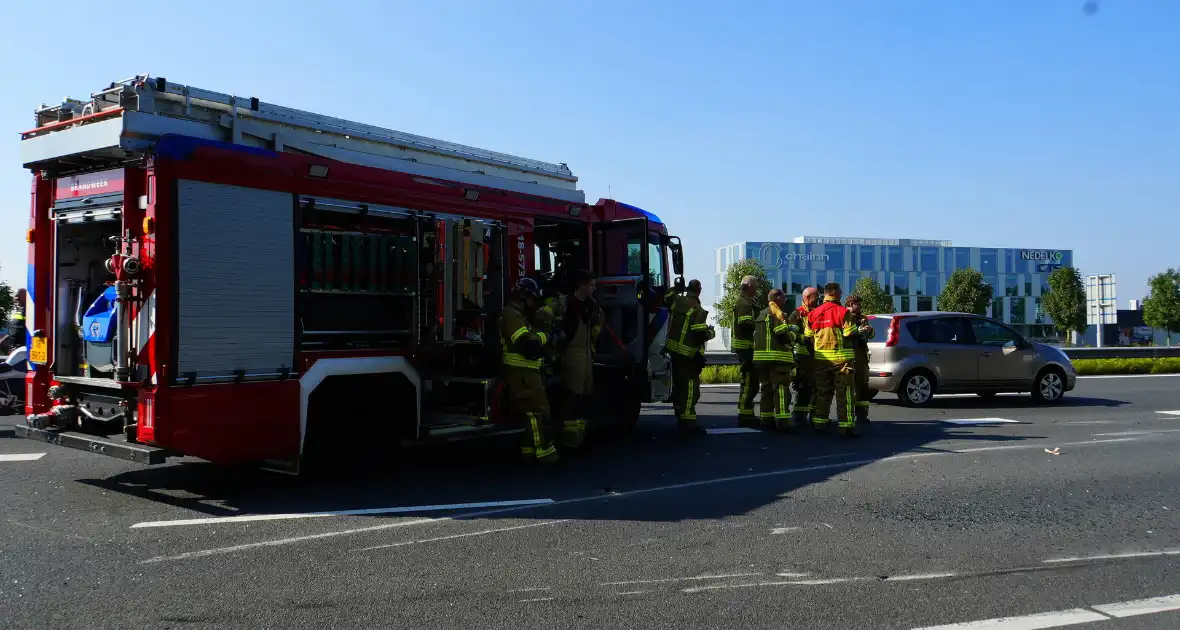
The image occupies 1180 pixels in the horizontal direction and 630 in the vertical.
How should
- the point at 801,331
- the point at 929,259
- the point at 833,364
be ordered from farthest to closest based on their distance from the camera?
1. the point at 929,259
2. the point at 801,331
3. the point at 833,364

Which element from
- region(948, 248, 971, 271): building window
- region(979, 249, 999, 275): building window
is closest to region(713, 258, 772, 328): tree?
region(948, 248, 971, 271): building window

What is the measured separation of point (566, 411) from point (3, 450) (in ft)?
19.3

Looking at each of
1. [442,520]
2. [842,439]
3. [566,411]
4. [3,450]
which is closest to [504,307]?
[566,411]

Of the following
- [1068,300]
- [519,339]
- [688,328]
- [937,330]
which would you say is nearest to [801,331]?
[688,328]

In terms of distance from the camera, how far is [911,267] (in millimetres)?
80500

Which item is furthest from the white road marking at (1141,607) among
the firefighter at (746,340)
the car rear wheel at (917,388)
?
the car rear wheel at (917,388)

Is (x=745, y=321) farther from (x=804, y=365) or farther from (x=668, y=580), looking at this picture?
(x=668, y=580)

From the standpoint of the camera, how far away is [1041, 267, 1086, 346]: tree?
5922cm

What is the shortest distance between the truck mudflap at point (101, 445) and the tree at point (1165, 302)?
208 feet

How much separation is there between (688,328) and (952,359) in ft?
19.7

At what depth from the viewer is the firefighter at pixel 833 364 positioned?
10578mm

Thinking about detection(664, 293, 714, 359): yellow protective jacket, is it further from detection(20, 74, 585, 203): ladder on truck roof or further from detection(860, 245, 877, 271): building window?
detection(860, 245, 877, 271): building window

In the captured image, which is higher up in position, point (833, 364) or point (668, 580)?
point (833, 364)

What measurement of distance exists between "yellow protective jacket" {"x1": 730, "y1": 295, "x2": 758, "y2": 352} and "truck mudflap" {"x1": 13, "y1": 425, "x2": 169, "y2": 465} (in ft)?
22.2
